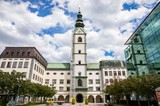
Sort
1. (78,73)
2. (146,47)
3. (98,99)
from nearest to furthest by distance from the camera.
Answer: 1. (146,47)
2. (78,73)
3. (98,99)

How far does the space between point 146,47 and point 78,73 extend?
28.8 m

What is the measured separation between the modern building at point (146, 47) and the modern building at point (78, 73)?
25.3 ft

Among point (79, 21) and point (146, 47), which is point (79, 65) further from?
point (146, 47)

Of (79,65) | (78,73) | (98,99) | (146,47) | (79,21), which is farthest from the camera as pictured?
(79,21)

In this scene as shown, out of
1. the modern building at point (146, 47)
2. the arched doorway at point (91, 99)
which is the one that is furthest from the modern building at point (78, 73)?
the modern building at point (146, 47)

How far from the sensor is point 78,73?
207ft

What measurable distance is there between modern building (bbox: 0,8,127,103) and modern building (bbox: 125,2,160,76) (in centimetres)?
770

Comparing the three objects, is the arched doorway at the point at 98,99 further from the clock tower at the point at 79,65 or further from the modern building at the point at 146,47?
the modern building at the point at 146,47

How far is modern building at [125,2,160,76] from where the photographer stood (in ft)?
137

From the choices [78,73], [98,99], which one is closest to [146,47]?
[78,73]

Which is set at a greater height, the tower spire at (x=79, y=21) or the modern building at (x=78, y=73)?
the tower spire at (x=79, y=21)

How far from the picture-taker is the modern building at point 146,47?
A: 41.9 metres

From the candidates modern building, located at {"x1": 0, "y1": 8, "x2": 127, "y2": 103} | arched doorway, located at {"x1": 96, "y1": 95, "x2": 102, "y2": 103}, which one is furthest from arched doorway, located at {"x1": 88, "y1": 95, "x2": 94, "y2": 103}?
arched doorway, located at {"x1": 96, "y1": 95, "x2": 102, "y2": 103}

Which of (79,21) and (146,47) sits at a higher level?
(79,21)
